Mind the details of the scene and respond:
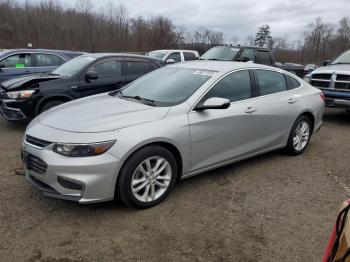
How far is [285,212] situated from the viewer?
3602mm

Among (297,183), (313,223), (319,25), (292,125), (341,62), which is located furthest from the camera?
(319,25)

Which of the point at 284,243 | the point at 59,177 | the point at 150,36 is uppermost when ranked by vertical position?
the point at 150,36

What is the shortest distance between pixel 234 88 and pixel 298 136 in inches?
70.1

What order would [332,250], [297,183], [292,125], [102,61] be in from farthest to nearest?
1. [102,61]
2. [292,125]
3. [297,183]
4. [332,250]

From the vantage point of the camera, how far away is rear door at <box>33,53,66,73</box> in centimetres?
888

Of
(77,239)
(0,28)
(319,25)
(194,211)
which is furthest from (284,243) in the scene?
(319,25)

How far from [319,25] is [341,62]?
231ft

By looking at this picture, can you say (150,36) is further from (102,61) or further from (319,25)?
Answer: (102,61)

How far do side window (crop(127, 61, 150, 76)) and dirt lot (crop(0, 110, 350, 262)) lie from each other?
11.4ft

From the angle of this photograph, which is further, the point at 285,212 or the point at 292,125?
the point at 292,125

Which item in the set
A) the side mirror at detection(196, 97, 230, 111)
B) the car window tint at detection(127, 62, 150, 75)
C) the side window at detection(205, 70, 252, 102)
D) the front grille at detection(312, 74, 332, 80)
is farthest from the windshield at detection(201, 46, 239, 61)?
the side mirror at detection(196, 97, 230, 111)

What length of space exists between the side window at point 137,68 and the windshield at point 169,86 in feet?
8.61

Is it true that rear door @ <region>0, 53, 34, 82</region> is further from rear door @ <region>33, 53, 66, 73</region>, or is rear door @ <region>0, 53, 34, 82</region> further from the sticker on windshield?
the sticker on windshield

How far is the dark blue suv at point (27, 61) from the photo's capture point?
330 inches
